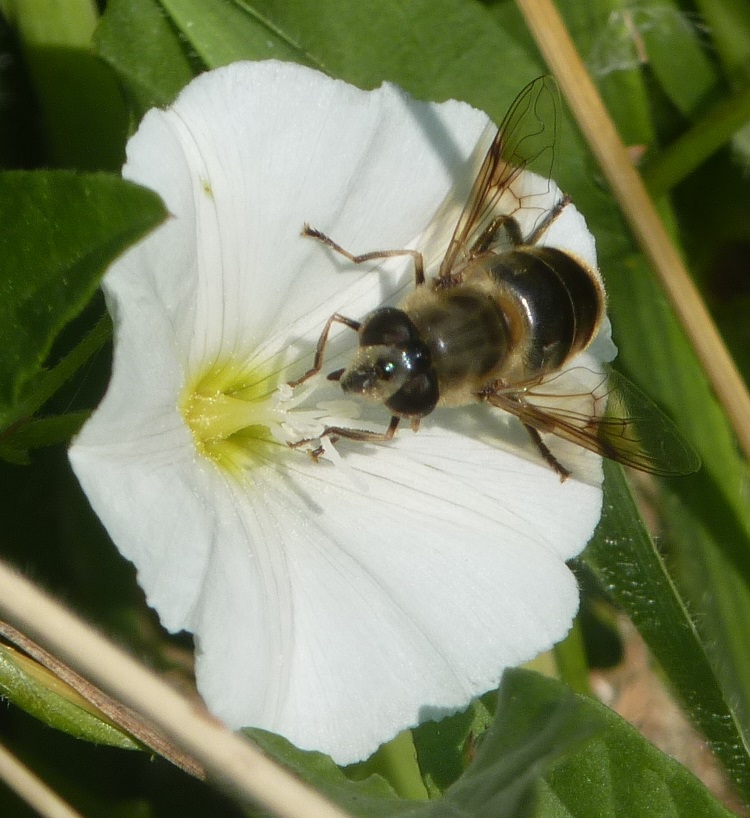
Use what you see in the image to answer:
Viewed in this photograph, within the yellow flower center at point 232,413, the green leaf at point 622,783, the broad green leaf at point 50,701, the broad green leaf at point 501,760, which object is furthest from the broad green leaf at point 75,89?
the green leaf at point 622,783

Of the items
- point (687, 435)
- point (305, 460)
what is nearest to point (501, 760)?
point (305, 460)

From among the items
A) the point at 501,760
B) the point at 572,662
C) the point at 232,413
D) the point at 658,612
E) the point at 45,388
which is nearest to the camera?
the point at 501,760

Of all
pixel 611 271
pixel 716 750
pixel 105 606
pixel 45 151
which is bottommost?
pixel 716 750

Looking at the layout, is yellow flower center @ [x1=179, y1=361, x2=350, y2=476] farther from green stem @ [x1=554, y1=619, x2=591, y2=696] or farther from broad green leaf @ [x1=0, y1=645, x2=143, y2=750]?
green stem @ [x1=554, y1=619, x2=591, y2=696]

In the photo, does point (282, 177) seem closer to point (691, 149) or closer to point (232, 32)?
point (232, 32)

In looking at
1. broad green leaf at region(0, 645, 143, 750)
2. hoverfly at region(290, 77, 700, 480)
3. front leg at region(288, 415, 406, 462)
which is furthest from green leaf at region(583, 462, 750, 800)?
broad green leaf at region(0, 645, 143, 750)

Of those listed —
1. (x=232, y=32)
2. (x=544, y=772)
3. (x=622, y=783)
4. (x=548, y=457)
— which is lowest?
(x=622, y=783)

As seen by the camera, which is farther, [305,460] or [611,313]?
[611,313]

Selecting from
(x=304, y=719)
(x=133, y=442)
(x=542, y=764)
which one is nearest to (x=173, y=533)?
(x=133, y=442)

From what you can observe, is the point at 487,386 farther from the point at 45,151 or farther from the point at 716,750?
the point at 45,151
